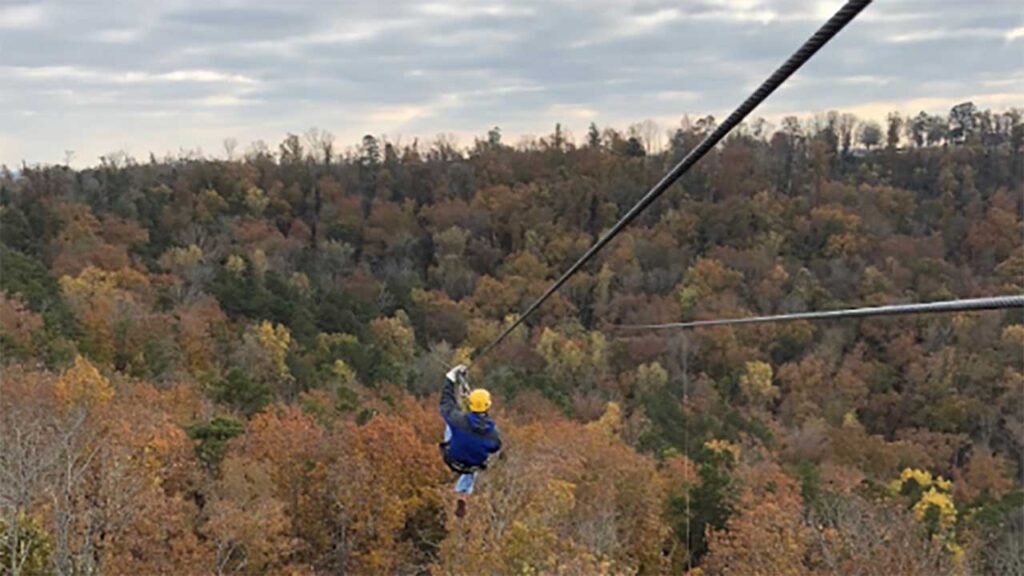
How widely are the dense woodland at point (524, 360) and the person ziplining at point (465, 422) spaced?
7.09 metres

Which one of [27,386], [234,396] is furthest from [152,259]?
[27,386]

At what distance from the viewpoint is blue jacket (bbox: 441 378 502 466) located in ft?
22.9

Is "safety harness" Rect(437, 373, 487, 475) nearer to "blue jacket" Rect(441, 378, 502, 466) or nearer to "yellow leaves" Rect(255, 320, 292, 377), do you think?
"blue jacket" Rect(441, 378, 502, 466)

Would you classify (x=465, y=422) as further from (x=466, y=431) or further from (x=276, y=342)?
(x=276, y=342)

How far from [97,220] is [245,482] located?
1609 inches

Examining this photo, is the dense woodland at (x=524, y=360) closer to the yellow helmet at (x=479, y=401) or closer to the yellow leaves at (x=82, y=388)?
the yellow leaves at (x=82, y=388)

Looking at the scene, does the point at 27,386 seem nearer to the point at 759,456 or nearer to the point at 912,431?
the point at 759,456

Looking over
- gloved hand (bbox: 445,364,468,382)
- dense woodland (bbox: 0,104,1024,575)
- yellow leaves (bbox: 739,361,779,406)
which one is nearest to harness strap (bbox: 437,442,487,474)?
gloved hand (bbox: 445,364,468,382)

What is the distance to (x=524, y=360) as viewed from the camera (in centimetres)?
5266

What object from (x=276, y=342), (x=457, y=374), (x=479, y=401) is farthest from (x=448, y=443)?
(x=276, y=342)

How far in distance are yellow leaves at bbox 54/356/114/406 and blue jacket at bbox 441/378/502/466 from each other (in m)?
18.6

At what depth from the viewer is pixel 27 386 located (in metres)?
24.2

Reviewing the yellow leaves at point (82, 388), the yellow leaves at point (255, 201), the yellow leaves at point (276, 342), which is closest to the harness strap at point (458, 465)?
the yellow leaves at point (82, 388)

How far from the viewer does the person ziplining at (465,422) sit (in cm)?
691
